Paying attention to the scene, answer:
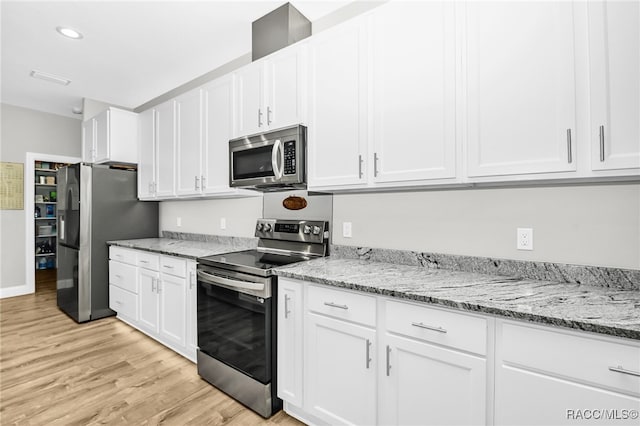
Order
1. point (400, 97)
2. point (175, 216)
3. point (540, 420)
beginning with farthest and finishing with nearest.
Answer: point (175, 216) < point (400, 97) < point (540, 420)

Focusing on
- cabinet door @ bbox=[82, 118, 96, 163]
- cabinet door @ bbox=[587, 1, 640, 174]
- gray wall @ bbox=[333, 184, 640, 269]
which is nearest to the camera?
cabinet door @ bbox=[587, 1, 640, 174]

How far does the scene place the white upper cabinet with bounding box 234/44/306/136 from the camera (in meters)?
2.15

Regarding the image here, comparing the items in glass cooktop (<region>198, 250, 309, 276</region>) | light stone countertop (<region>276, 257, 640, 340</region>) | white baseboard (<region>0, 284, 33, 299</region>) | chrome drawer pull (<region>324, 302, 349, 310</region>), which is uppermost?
glass cooktop (<region>198, 250, 309, 276</region>)

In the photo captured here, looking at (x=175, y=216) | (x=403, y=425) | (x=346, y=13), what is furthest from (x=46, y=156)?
(x=403, y=425)

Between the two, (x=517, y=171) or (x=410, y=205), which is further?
(x=410, y=205)

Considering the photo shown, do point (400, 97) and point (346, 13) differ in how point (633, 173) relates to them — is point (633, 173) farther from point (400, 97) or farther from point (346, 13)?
point (346, 13)

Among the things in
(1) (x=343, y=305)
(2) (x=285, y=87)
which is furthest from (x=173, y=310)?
(2) (x=285, y=87)

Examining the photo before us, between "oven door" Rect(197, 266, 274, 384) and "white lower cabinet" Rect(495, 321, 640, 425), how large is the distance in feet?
3.87

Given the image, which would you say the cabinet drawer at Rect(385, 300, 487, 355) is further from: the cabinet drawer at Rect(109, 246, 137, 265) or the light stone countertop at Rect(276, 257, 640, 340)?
the cabinet drawer at Rect(109, 246, 137, 265)

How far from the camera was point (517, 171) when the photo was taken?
139 cm

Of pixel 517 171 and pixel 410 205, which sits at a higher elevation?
pixel 517 171

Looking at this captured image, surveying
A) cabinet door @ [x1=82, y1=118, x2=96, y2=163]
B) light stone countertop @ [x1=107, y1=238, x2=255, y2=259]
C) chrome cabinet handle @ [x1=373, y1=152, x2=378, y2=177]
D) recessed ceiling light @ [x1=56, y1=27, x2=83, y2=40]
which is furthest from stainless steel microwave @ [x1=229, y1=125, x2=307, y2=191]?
cabinet door @ [x1=82, y1=118, x2=96, y2=163]

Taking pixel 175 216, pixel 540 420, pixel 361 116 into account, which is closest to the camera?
pixel 540 420

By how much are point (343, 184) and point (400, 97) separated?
1.91 feet
